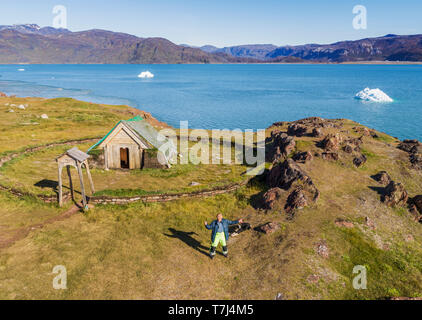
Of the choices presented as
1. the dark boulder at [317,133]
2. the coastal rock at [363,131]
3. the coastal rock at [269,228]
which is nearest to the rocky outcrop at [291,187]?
the coastal rock at [269,228]

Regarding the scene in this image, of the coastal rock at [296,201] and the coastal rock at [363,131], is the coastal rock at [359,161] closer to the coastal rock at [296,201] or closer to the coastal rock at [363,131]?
the coastal rock at [296,201]

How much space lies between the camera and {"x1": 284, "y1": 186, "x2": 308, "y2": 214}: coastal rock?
17.7m

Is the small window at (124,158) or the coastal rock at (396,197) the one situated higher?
the small window at (124,158)

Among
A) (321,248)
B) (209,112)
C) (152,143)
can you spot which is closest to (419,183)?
(321,248)

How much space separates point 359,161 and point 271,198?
1054cm

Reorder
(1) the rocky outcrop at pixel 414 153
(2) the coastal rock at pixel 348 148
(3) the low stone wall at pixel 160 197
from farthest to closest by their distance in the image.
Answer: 1. (2) the coastal rock at pixel 348 148
2. (1) the rocky outcrop at pixel 414 153
3. (3) the low stone wall at pixel 160 197

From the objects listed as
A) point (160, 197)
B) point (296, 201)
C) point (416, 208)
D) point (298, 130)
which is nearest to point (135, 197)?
point (160, 197)

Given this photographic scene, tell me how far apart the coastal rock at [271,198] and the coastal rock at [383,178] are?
8.77 m

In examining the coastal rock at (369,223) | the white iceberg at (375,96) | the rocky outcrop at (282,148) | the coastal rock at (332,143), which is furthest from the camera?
the white iceberg at (375,96)

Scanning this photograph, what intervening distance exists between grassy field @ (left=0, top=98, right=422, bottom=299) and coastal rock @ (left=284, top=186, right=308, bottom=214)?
70 cm

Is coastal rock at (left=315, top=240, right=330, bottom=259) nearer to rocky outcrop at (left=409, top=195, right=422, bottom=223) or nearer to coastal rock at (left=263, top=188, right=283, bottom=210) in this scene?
coastal rock at (left=263, top=188, right=283, bottom=210)

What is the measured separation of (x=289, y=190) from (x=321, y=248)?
235 inches

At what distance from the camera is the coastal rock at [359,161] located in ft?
76.7

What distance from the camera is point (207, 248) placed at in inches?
583
